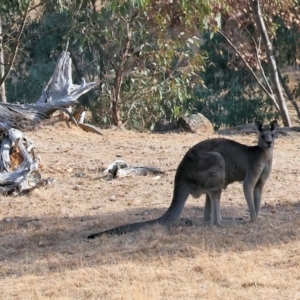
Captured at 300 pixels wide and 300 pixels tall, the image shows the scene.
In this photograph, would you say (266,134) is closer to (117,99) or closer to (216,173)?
(216,173)

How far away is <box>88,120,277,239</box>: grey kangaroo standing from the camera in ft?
28.1

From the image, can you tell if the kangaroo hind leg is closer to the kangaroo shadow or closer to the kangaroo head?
the kangaroo shadow

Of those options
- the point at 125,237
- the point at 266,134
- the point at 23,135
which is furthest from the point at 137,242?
the point at 23,135

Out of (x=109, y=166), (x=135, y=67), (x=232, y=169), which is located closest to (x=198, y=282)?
(x=232, y=169)

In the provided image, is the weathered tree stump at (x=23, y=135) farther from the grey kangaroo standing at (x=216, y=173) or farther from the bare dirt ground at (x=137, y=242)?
the grey kangaroo standing at (x=216, y=173)

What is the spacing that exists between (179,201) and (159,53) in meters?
10.0

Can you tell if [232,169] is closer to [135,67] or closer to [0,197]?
[0,197]

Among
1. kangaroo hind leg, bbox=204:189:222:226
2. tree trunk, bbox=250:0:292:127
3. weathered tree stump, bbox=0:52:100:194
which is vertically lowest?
kangaroo hind leg, bbox=204:189:222:226

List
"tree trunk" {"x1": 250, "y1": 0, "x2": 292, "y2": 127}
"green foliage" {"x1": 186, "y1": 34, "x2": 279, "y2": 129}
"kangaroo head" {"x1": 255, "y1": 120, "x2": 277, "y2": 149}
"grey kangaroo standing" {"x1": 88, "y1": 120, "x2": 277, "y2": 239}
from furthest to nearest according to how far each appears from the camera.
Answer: "green foliage" {"x1": 186, "y1": 34, "x2": 279, "y2": 129} → "tree trunk" {"x1": 250, "y1": 0, "x2": 292, "y2": 127} → "kangaroo head" {"x1": 255, "y1": 120, "x2": 277, "y2": 149} → "grey kangaroo standing" {"x1": 88, "y1": 120, "x2": 277, "y2": 239}

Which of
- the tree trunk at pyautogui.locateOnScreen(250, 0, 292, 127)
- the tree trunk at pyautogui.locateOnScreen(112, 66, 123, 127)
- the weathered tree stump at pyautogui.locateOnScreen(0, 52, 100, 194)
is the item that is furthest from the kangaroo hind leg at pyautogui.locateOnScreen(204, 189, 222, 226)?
the tree trunk at pyautogui.locateOnScreen(250, 0, 292, 127)

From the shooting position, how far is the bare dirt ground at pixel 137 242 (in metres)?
6.79

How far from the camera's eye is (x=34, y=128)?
14.2 m

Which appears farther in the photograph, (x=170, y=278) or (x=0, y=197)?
(x=0, y=197)

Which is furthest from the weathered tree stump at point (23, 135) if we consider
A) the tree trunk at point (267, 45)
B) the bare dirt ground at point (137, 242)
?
the tree trunk at point (267, 45)
